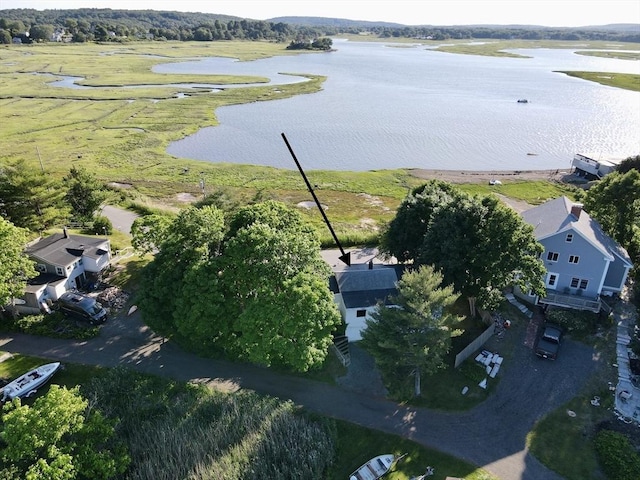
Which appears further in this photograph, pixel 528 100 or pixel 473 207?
pixel 528 100

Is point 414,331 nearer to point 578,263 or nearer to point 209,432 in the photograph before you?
point 209,432

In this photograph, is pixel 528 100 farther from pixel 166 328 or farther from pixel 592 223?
pixel 166 328

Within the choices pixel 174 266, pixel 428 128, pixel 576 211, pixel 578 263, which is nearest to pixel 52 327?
pixel 174 266

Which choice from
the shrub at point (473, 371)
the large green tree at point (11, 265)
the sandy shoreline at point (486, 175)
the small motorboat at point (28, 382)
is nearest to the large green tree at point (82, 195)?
the large green tree at point (11, 265)

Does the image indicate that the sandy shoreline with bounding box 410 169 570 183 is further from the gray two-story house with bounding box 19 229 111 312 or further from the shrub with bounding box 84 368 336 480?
the shrub with bounding box 84 368 336 480

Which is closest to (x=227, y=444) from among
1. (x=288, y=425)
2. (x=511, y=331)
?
(x=288, y=425)
